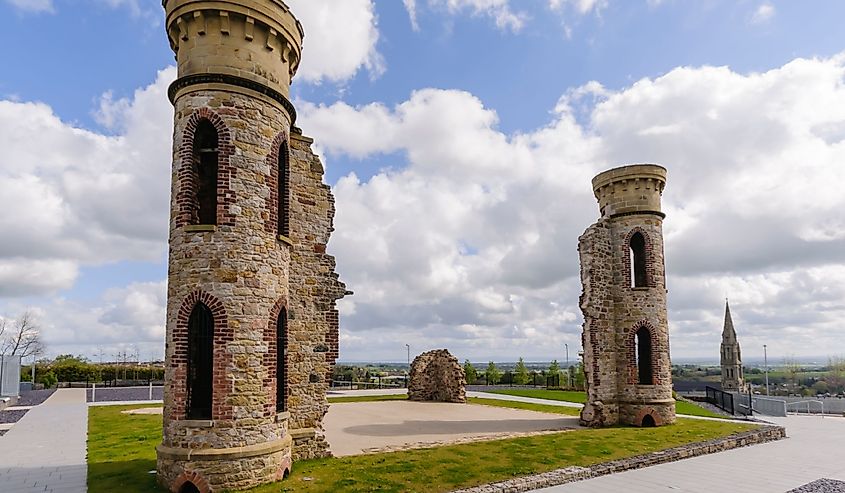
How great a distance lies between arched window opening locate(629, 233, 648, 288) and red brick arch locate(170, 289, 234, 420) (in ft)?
53.2

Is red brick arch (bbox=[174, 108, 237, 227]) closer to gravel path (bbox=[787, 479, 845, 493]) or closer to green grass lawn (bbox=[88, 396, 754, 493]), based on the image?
green grass lawn (bbox=[88, 396, 754, 493])

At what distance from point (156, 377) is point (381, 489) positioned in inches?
1795

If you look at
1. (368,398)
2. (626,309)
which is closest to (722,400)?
(626,309)

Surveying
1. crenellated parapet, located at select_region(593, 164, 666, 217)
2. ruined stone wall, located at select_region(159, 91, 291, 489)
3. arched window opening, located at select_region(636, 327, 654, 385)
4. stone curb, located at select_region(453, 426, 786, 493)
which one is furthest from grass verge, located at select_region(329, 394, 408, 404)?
ruined stone wall, located at select_region(159, 91, 291, 489)

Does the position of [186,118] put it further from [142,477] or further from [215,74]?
[142,477]

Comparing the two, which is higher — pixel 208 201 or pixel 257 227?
pixel 208 201

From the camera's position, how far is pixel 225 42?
38.7 feet

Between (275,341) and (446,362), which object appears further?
(446,362)

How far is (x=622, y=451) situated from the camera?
1534 centimetres

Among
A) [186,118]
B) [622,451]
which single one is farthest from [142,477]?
[622,451]

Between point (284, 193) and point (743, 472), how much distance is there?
1289cm

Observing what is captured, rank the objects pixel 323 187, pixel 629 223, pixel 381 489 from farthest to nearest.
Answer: pixel 629 223, pixel 323 187, pixel 381 489

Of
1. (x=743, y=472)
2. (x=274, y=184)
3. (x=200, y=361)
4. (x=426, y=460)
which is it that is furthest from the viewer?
(x=743, y=472)

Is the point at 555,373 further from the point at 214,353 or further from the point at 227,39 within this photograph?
the point at 227,39
